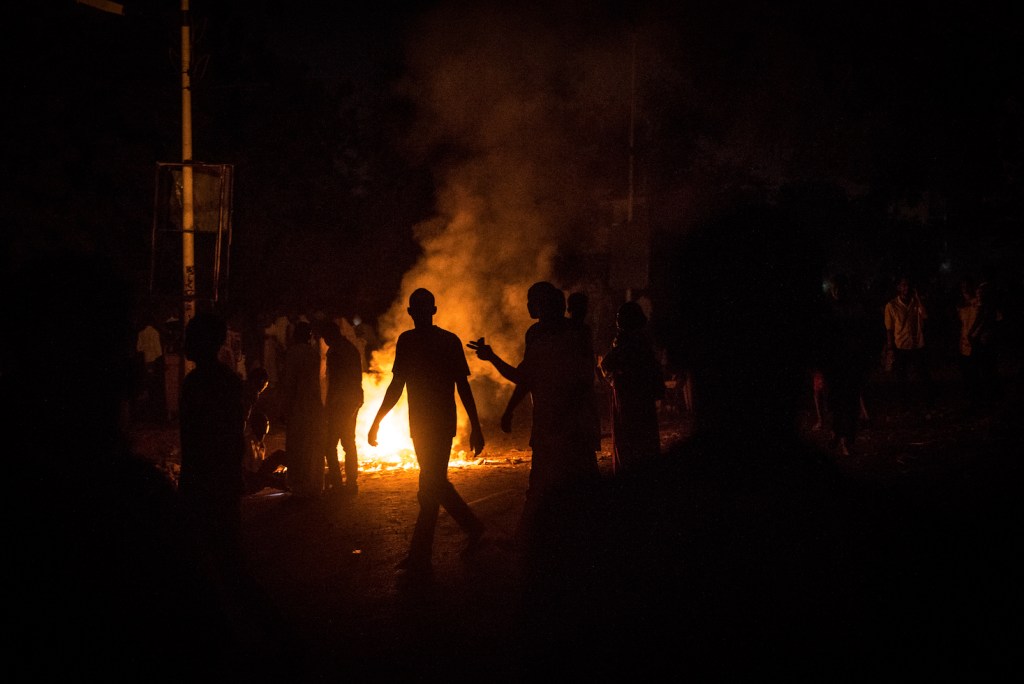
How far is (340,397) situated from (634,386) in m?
3.44

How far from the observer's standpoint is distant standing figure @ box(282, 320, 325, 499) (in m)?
8.46

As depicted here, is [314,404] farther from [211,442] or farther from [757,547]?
[757,547]

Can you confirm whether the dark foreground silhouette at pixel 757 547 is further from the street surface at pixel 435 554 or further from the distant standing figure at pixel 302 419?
the distant standing figure at pixel 302 419

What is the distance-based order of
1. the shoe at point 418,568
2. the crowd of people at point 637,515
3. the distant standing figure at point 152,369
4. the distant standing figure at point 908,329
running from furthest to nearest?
1. the distant standing figure at point 152,369
2. the distant standing figure at point 908,329
3. the shoe at point 418,568
4. the crowd of people at point 637,515

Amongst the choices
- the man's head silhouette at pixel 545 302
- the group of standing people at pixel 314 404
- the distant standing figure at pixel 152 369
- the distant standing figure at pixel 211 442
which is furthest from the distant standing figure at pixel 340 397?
the distant standing figure at pixel 152 369

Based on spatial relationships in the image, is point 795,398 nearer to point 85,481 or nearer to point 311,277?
point 85,481

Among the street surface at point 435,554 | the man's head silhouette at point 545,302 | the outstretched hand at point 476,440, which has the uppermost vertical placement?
the man's head silhouette at point 545,302

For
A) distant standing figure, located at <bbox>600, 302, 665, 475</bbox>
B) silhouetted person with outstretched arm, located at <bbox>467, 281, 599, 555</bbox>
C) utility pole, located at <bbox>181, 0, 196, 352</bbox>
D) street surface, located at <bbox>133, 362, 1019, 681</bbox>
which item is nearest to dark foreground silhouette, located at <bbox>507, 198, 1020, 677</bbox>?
street surface, located at <bbox>133, 362, 1019, 681</bbox>

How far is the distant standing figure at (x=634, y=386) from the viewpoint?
20.6 ft

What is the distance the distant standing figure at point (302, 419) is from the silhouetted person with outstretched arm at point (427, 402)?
2.83 m

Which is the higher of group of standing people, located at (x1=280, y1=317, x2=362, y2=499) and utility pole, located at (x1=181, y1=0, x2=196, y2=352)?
utility pole, located at (x1=181, y1=0, x2=196, y2=352)

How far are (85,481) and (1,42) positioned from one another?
63.4ft

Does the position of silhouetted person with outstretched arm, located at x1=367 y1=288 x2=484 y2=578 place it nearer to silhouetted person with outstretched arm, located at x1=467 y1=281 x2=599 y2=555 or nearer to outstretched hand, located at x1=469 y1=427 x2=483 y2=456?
outstretched hand, located at x1=469 y1=427 x2=483 y2=456

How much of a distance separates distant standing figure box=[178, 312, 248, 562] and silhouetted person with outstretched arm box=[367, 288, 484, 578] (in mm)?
1544
